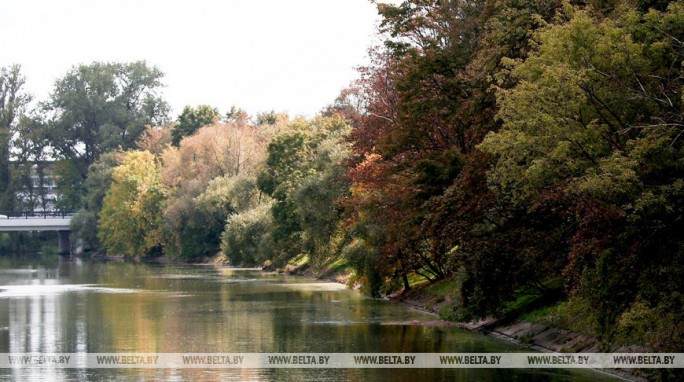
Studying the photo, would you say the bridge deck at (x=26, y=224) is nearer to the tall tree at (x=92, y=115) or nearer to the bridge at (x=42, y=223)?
the bridge at (x=42, y=223)

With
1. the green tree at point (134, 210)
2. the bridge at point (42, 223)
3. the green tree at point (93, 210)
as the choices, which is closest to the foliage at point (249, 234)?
the green tree at point (134, 210)

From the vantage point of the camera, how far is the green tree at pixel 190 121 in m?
138

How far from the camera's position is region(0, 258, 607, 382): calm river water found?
28906 mm

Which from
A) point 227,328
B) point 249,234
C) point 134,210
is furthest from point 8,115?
point 227,328

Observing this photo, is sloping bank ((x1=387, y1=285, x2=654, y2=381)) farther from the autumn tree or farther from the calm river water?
the autumn tree

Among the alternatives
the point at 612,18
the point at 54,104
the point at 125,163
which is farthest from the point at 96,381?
the point at 54,104

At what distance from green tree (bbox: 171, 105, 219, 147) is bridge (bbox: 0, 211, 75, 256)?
19.3 meters

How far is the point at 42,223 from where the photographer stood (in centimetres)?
14025

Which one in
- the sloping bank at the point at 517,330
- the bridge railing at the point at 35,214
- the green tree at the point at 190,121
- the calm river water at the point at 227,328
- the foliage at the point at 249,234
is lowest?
the calm river water at the point at 227,328

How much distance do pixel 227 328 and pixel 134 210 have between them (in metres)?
86.2

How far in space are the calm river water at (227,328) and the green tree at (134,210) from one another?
52067 millimetres

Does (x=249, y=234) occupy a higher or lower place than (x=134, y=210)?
lower

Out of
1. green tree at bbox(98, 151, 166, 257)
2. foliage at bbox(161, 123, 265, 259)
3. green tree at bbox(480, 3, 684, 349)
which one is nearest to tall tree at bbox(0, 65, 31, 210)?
green tree at bbox(98, 151, 166, 257)

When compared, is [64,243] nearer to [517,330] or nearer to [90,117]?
[90,117]
